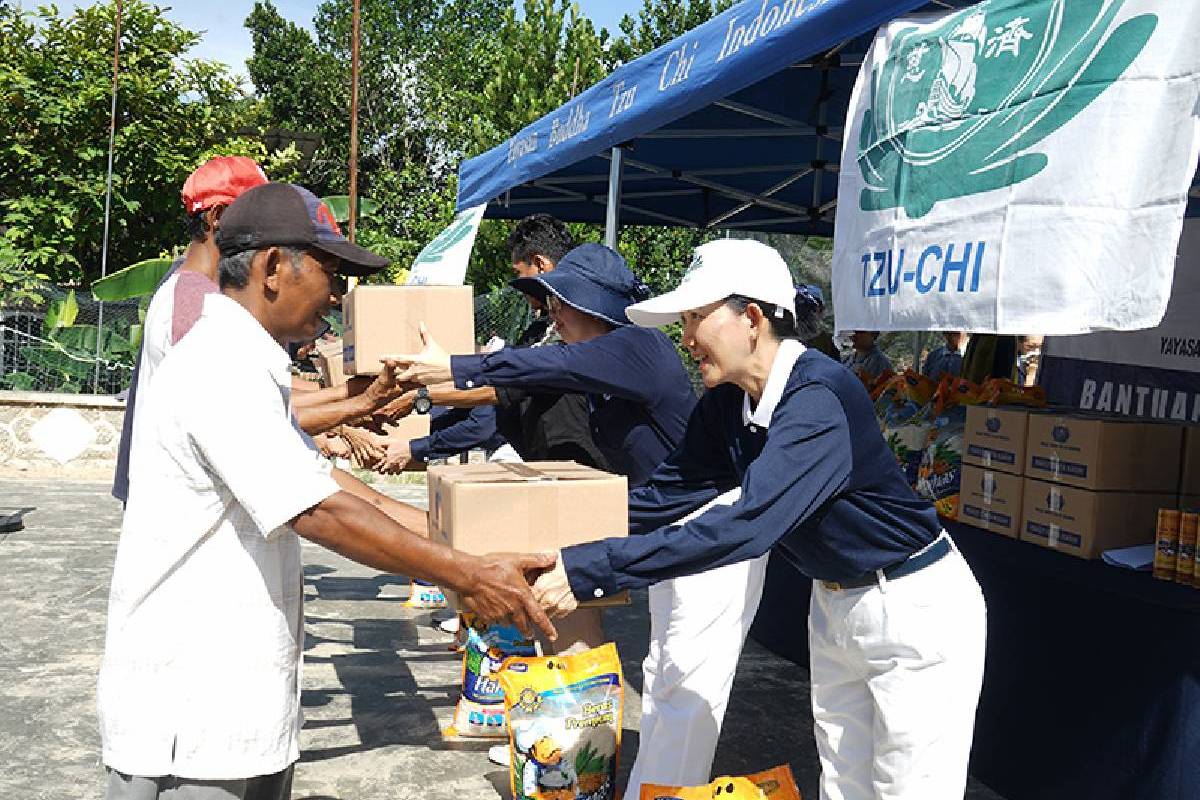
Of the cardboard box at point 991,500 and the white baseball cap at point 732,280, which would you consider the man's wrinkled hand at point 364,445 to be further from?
the white baseball cap at point 732,280

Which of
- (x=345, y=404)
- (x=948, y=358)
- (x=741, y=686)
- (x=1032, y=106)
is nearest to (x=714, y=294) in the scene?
(x=1032, y=106)

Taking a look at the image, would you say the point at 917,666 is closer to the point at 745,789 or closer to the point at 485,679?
the point at 745,789

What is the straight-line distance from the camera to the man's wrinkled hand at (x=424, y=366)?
4043 millimetres

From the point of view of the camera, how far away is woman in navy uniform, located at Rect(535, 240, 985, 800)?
8.65 ft

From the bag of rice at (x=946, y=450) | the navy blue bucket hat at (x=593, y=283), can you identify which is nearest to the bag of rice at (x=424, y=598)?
the bag of rice at (x=946, y=450)

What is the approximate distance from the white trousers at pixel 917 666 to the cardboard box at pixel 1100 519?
4.21 feet

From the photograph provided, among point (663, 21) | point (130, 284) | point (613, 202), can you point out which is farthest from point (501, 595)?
point (663, 21)

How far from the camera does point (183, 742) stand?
2117 mm

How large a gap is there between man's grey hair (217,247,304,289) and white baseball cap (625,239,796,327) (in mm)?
942

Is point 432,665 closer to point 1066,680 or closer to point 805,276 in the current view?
point 1066,680

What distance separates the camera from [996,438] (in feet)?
14.7

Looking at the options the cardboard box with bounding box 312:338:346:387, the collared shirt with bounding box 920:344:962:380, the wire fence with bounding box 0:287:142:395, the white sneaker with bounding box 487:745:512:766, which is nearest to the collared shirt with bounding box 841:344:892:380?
the collared shirt with bounding box 920:344:962:380

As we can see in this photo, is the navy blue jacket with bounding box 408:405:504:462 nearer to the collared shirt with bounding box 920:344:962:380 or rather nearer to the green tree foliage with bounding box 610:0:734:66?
the collared shirt with bounding box 920:344:962:380

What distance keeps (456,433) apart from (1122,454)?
10.1ft
